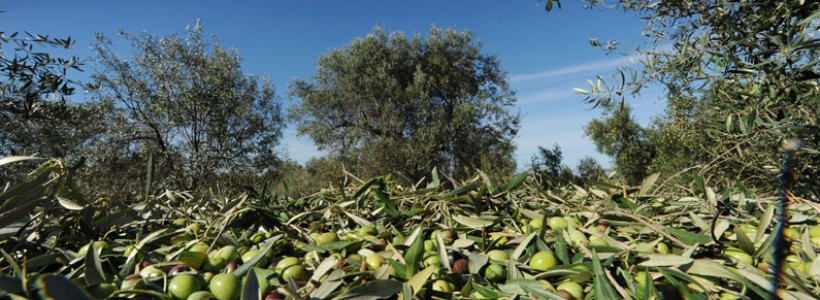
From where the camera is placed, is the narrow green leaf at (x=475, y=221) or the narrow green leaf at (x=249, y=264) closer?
the narrow green leaf at (x=249, y=264)

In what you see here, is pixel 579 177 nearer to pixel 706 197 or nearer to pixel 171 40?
pixel 706 197

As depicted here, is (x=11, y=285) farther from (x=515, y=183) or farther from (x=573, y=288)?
(x=515, y=183)

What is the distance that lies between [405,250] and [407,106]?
1880cm

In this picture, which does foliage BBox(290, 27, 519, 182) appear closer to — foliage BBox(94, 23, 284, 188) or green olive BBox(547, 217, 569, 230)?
foliage BBox(94, 23, 284, 188)

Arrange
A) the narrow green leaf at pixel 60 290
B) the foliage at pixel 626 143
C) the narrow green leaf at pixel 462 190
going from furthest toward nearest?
1. the foliage at pixel 626 143
2. the narrow green leaf at pixel 462 190
3. the narrow green leaf at pixel 60 290

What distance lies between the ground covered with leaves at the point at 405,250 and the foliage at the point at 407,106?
52.6 feet

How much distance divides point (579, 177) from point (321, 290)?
4.84 ft

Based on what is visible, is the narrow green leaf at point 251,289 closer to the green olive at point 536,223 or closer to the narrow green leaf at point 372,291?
the narrow green leaf at point 372,291

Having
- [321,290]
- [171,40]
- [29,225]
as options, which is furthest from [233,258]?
[171,40]

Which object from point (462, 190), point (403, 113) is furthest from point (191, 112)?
point (462, 190)

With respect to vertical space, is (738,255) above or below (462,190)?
below

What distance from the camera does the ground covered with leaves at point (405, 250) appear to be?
0.67 metres

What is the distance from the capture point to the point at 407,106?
19.5 meters

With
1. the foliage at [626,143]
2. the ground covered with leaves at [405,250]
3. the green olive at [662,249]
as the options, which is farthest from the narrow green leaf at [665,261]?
the foliage at [626,143]
